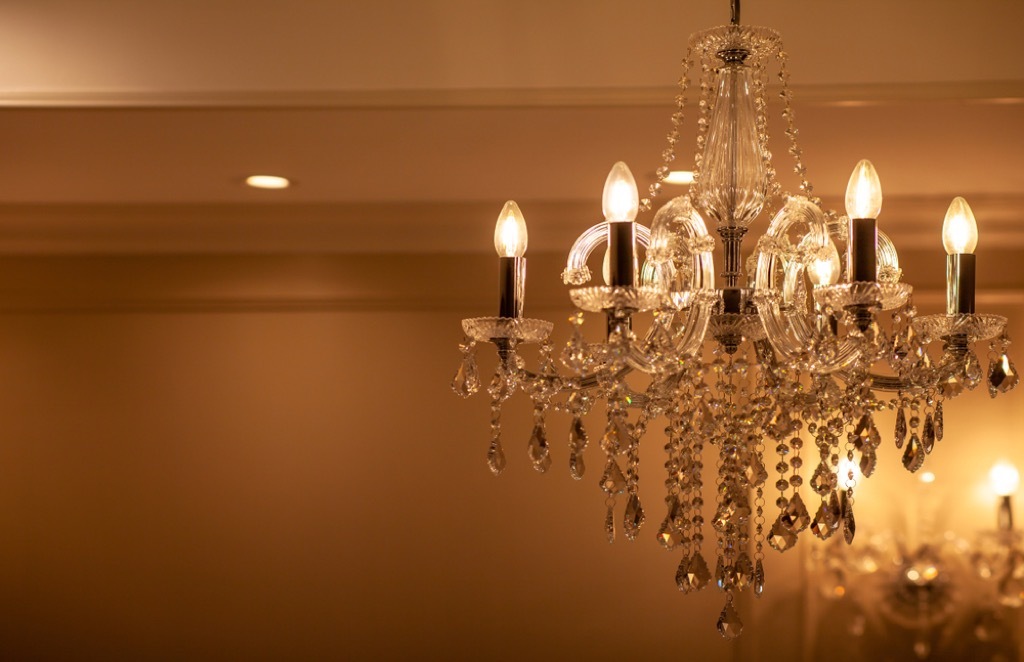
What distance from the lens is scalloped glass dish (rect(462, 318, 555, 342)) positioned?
134cm

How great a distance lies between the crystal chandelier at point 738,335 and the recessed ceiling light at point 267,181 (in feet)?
5.68

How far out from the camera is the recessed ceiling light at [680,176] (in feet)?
8.69

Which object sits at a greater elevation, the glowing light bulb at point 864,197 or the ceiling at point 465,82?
the ceiling at point 465,82

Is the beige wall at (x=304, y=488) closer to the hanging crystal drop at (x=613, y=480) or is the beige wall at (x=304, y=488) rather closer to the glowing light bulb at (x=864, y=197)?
the hanging crystal drop at (x=613, y=480)

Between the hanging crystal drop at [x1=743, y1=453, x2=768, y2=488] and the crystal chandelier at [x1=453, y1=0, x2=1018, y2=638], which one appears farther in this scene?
the hanging crystal drop at [x1=743, y1=453, x2=768, y2=488]

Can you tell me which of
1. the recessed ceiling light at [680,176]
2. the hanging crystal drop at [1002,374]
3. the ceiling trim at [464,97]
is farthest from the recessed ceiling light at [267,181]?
the hanging crystal drop at [1002,374]

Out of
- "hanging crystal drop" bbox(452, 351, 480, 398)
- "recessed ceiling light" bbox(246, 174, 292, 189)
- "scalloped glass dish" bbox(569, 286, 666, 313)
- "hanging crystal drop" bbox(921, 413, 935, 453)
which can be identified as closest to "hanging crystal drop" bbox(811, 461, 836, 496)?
"hanging crystal drop" bbox(921, 413, 935, 453)

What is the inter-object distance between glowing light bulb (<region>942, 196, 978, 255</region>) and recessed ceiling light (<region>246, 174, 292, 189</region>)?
2.09 m

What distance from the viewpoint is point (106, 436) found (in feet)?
11.4

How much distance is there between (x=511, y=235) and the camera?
1.35 m

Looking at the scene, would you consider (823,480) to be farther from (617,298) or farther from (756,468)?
(617,298)

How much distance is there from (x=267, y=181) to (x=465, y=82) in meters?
1.09

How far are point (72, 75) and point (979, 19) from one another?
6.46 ft

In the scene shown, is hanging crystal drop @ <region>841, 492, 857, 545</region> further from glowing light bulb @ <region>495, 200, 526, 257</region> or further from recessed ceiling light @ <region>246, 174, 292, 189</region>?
recessed ceiling light @ <region>246, 174, 292, 189</region>
